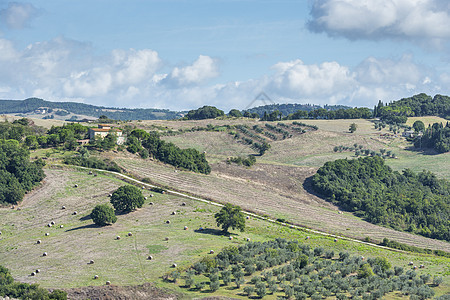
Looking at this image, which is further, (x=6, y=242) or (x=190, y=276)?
(x=6, y=242)

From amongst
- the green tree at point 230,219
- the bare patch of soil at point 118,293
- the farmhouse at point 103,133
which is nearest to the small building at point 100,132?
the farmhouse at point 103,133

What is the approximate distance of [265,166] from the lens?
603 ft

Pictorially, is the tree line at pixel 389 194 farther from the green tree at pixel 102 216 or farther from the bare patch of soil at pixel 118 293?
the bare patch of soil at pixel 118 293

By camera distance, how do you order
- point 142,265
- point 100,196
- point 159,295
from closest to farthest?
1. point 159,295
2. point 142,265
3. point 100,196

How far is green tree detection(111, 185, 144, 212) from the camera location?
117000 mm

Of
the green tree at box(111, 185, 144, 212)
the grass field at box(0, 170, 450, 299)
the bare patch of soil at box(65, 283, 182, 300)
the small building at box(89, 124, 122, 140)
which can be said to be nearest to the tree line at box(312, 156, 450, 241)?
the grass field at box(0, 170, 450, 299)

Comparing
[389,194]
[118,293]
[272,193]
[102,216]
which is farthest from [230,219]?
[389,194]

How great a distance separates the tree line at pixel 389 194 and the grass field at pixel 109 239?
3619 cm

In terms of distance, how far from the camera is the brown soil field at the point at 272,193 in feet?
425

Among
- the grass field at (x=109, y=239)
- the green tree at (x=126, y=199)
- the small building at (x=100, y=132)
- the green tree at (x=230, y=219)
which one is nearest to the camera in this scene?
the grass field at (x=109, y=239)

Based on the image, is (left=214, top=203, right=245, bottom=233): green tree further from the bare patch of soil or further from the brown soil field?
the bare patch of soil

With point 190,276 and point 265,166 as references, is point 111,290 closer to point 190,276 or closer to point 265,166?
point 190,276

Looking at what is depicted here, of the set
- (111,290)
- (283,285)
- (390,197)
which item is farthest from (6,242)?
(390,197)

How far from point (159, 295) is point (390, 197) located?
108m
